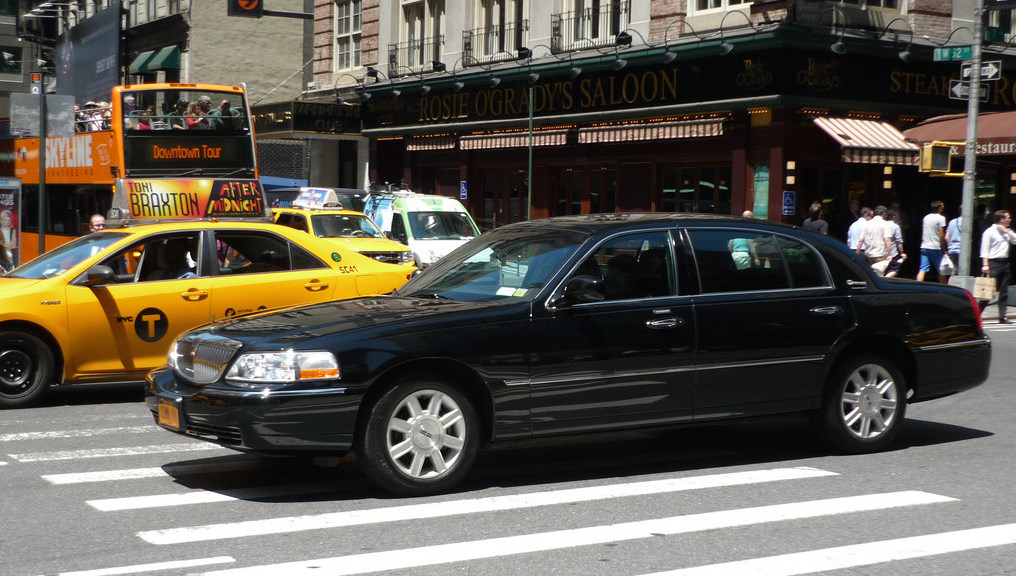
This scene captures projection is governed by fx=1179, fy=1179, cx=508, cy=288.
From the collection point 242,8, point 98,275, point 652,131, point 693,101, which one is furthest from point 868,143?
point 98,275

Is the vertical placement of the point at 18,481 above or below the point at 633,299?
below

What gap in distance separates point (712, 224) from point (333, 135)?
27604 mm

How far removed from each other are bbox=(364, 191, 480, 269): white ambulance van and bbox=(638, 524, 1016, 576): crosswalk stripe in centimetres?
1596

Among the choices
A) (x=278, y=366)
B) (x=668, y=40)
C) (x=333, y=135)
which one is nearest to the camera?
(x=278, y=366)

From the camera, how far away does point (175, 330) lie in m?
10.2

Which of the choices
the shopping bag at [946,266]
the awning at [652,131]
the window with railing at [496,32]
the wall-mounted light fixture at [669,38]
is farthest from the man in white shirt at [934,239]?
the window with railing at [496,32]

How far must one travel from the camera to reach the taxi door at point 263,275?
10.4 metres

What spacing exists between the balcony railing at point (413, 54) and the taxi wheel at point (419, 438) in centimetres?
2581

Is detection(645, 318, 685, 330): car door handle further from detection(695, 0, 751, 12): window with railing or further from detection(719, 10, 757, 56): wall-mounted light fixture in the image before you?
detection(695, 0, 751, 12): window with railing

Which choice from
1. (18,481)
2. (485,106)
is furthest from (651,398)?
(485,106)

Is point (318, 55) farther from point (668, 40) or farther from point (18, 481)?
point (18, 481)

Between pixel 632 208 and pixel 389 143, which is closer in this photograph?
pixel 632 208

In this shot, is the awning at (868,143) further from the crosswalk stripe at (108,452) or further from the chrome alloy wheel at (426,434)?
the chrome alloy wheel at (426,434)

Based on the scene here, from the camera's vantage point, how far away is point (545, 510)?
20.9 feet
